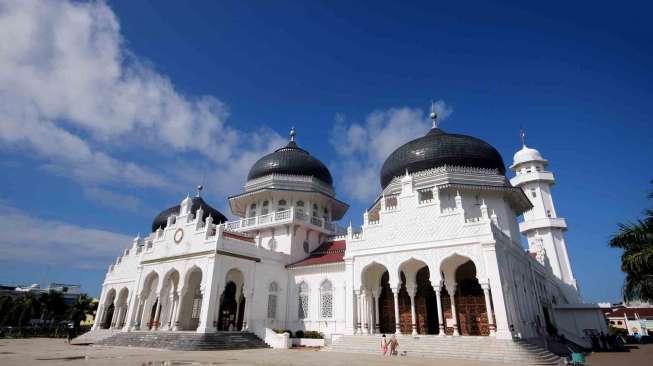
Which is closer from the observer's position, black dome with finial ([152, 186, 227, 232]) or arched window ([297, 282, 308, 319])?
arched window ([297, 282, 308, 319])

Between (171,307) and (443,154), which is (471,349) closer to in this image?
(443,154)

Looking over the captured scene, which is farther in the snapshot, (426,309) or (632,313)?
(632,313)

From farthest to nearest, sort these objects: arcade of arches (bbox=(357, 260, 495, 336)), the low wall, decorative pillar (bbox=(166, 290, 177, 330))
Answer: decorative pillar (bbox=(166, 290, 177, 330)) → the low wall → arcade of arches (bbox=(357, 260, 495, 336))

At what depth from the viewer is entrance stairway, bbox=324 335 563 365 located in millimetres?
13867

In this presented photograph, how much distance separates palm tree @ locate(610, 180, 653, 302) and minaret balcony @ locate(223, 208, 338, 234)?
61.5ft

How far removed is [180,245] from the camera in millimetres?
24000

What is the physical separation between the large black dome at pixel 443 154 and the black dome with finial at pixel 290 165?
7.34 metres

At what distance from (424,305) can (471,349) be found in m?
5.46

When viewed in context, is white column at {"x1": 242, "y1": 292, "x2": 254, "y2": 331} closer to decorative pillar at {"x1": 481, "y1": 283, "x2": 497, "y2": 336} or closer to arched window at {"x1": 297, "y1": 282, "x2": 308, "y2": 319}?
arched window at {"x1": 297, "y1": 282, "x2": 308, "y2": 319}

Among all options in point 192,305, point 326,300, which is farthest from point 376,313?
point 192,305

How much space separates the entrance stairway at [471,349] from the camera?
13.9 meters

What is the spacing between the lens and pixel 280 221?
90.1 feet

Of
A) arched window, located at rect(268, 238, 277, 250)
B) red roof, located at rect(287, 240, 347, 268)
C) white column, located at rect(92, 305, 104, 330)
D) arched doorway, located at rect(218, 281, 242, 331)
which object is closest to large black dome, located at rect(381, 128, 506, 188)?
red roof, located at rect(287, 240, 347, 268)

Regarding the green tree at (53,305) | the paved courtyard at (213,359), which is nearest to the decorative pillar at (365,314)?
the paved courtyard at (213,359)
